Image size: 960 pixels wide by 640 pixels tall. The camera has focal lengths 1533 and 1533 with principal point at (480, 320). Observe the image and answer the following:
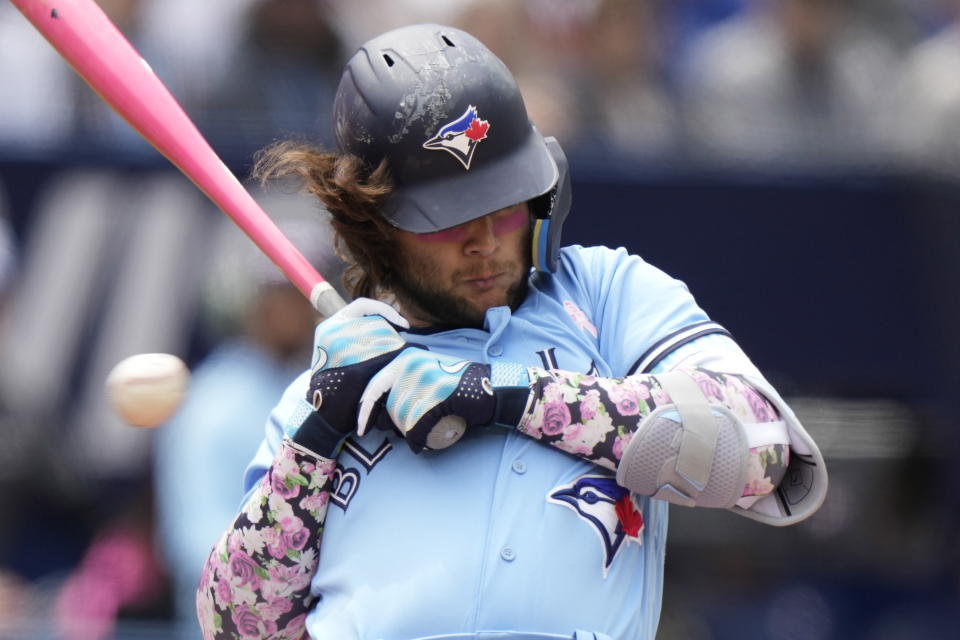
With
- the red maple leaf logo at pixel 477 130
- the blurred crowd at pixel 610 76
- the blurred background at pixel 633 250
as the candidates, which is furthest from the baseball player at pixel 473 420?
the blurred crowd at pixel 610 76

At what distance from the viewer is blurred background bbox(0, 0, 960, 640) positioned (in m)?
4.79

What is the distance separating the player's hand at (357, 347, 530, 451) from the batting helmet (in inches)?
9.1

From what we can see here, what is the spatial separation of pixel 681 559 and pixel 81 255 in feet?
7.79

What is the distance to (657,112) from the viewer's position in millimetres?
5332

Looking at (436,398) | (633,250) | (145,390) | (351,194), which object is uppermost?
(351,194)

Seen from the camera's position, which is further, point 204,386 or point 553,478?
point 204,386

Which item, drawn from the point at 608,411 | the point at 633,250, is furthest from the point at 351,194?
the point at 633,250

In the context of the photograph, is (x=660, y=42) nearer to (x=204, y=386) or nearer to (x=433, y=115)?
(x=204, y=386)

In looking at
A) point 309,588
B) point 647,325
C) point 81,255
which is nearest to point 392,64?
point 647,325

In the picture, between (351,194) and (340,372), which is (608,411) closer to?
(340,372)

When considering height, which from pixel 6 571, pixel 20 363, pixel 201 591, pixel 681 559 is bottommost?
pixel 681 559

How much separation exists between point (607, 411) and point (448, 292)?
326 millimetres

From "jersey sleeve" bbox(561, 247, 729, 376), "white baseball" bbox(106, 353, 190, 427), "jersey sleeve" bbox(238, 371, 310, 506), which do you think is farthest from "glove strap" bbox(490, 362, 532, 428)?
"white baseball" bbox(106, 353, 190, 427)

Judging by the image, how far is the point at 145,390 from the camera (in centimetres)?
238
